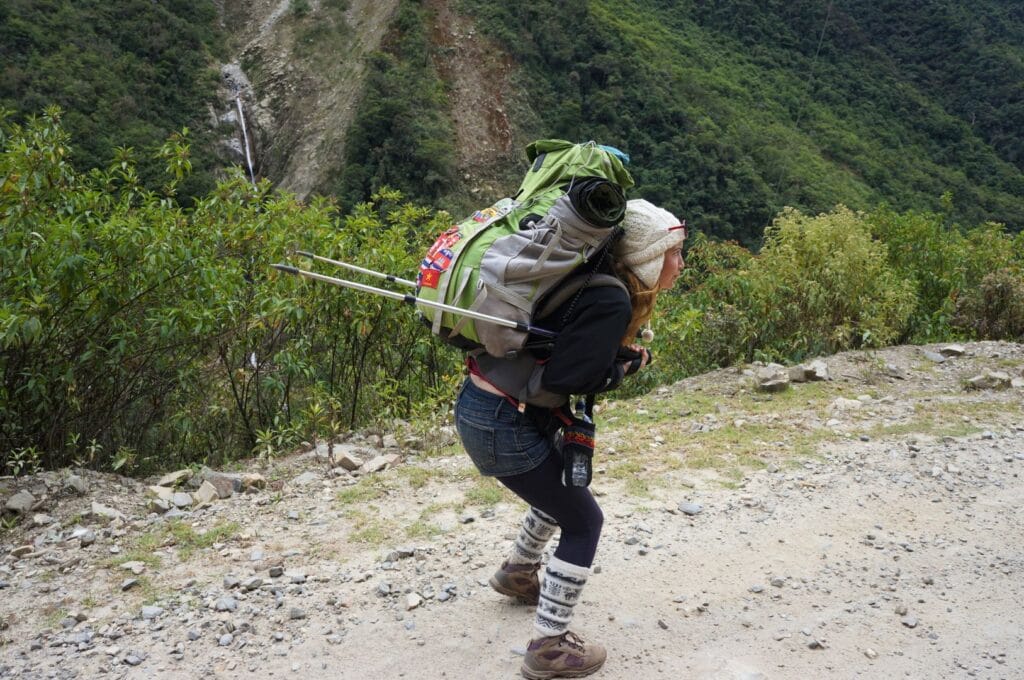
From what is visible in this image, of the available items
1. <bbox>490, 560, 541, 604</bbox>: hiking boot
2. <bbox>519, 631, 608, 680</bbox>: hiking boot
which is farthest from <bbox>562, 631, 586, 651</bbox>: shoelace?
<bbox>490, 560, 541, 604</bbox>: hiking boot

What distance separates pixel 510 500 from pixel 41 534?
7.78 feet

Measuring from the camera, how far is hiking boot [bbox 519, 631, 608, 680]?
2518 millimetres

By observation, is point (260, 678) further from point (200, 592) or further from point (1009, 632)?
point (1009, 632)

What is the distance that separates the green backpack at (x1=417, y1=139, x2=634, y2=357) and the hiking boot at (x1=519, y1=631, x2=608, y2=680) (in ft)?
3.48

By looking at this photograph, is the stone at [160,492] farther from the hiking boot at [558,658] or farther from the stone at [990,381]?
the stone at [990,381]

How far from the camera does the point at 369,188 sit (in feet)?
122

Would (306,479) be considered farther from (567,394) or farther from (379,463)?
(567,394)

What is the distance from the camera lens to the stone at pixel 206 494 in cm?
414

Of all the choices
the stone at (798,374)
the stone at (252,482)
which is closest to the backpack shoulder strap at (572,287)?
the stone at (252,482)

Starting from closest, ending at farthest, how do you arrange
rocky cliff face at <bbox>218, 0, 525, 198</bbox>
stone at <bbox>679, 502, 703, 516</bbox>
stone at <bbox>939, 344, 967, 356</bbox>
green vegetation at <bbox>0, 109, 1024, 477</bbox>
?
stone at <bbox>679, 502, 703, 516</bbox> < green vegetation at <bbox>0, 109, 1024, 477</bbox> < stone at <bbox>939, 344, 967, 356</bbox> < rocky cliff face at <bbox>218, 0, 525, 198</bbox>

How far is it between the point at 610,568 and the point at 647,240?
1.79 m

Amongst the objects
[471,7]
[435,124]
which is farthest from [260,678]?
[471,7]

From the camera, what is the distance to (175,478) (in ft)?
14.2

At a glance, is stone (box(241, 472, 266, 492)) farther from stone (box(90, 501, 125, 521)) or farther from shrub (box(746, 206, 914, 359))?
→ shrub (box(746, 206, 914, 359))
